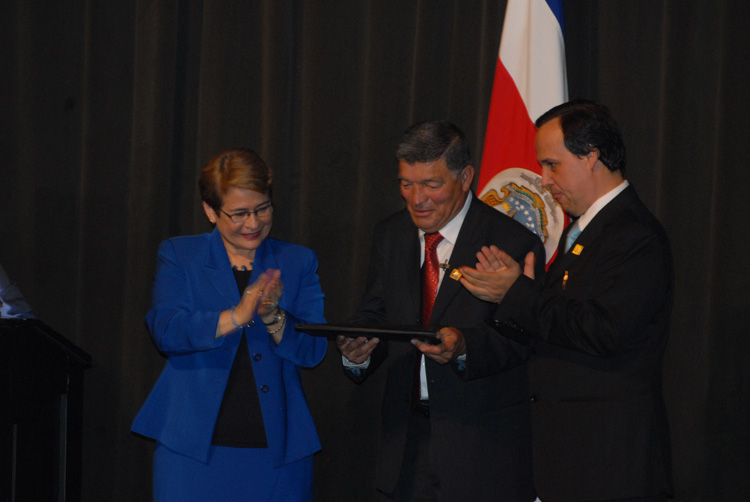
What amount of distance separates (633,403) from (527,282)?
45 cm

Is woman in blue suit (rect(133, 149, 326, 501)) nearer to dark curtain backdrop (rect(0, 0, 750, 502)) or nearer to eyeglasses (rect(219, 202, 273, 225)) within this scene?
eyeglasses (rect(219, 202, 273, 225))

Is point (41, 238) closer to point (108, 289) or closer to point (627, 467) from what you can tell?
point (108, 289)

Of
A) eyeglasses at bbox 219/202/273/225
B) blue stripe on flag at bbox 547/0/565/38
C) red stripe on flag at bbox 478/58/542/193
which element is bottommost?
eyeglasses at bbox 219/202/273/225

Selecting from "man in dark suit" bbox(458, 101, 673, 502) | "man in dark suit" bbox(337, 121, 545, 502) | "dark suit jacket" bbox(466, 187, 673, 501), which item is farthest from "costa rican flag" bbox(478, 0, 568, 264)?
"dark suit jacket" bbox(466, 187, 673, 501)

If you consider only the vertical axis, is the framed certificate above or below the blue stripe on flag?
below

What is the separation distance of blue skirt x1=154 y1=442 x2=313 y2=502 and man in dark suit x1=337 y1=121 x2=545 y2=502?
37 centimetres

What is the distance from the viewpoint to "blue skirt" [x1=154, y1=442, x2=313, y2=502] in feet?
8.06

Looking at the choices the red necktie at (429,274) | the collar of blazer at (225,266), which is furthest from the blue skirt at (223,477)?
the red necktie at (429,274)

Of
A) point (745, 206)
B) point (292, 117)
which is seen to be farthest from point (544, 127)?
point (292, 117)

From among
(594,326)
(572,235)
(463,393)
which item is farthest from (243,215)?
(594,326)

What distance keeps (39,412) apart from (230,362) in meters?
1.02

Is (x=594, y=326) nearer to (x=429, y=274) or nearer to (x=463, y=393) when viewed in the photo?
(x=463, y=393)

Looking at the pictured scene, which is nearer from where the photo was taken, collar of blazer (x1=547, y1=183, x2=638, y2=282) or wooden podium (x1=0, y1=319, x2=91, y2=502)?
collar of blazer (x1=547, y1=183, x2=638, y2=282)

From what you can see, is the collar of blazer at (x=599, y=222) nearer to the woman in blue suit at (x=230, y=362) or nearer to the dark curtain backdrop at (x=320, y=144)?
the woman in blue suit at (x=230, y=362)
